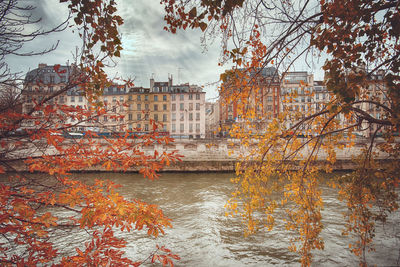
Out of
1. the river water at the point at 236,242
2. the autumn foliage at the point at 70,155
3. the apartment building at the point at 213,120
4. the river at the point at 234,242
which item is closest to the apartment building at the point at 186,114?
the apartment building at the point at 213,120

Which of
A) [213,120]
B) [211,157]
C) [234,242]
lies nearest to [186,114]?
[211,157]

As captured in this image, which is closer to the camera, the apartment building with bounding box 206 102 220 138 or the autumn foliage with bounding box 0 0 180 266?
the autumn foliage with bounding box 0 0 180 266

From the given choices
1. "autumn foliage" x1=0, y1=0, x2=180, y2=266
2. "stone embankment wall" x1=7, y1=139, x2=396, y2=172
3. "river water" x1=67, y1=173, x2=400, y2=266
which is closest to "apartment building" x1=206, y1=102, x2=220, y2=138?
"autumn foliage" x1=0, y1=0, x2=180, y2=266

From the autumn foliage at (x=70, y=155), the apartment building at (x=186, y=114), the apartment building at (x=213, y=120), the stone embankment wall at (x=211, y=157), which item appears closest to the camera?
the autumn foliage at (x=70, y=155)

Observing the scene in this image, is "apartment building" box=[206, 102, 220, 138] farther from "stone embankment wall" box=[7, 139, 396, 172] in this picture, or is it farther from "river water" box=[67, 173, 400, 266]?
"river water" box=[67, 173, 400, 266]

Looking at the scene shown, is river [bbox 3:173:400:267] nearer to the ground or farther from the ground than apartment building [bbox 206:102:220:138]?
nearer to the ground

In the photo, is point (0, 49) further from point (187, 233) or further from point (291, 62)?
point (187, 233)

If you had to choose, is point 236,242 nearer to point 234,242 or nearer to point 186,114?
point 234,242

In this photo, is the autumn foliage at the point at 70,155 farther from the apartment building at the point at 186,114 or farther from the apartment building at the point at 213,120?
the apartment building at the point at 186,114

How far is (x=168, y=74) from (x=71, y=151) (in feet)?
147

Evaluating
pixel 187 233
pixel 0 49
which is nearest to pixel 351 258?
pixel 187 233

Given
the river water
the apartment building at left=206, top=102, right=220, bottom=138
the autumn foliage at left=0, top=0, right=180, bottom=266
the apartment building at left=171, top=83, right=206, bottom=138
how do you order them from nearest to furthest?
the autumn foliage at left=0, top=0, right=180, bottom=266, the apartment building at left=206, top=102, right=220, bottom=138, the river water, the apartment building at left=171, top=83, right=206, bottom=138

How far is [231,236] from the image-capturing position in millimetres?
6238

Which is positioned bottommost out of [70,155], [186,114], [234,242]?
[234,242]
